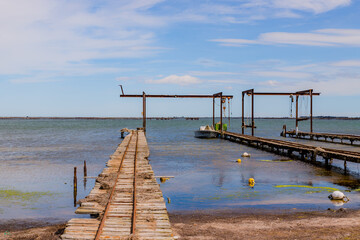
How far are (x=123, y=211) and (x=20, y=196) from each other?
746 centimetres

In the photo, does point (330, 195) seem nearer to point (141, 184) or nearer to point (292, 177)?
point (292, 177)

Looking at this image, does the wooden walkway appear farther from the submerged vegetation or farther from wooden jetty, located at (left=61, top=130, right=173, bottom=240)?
the submerged vegetation

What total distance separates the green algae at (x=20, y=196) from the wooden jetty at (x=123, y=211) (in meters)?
2.76

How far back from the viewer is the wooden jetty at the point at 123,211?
8.37 metres

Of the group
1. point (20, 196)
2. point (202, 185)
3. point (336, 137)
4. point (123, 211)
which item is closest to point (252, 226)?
point (123, 211)

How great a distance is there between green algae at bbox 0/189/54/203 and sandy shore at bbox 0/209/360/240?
3.34m

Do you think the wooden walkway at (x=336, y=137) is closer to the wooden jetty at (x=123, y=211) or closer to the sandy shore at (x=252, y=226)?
the sandy shore at (x=252, y=226)

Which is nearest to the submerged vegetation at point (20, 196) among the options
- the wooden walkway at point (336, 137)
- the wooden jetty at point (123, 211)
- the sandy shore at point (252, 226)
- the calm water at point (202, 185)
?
the calm water at point (202, 185)

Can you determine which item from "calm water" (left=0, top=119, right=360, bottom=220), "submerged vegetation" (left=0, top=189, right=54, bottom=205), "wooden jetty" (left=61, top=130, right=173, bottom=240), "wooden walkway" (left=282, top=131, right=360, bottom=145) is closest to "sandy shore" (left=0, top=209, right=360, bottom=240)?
"wooden jetty" (left=61, top=130, right=173, bottom=240)

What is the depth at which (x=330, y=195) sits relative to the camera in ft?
47.5

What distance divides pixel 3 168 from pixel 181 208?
1624 cm

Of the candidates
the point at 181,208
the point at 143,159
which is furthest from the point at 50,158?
the point at 181,208

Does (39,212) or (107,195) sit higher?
(107,195)

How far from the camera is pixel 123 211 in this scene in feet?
33.0
